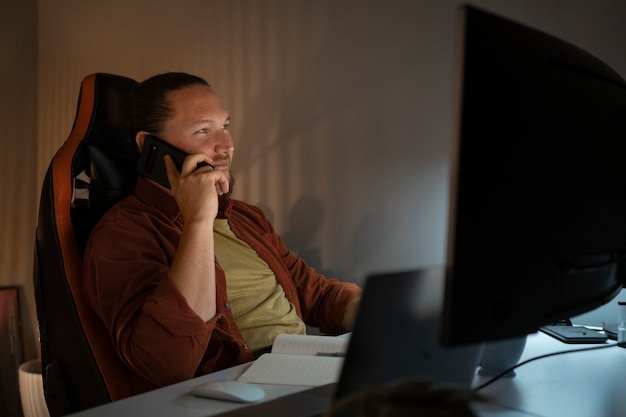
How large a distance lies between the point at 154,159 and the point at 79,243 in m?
0.25

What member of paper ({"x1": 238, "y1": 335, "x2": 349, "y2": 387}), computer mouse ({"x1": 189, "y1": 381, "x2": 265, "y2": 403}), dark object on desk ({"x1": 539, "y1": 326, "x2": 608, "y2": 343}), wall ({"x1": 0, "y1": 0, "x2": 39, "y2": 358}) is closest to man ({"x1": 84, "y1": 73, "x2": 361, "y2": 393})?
paper ({"x1": 238, "y1": 335, "x2": 349, "y2": 387})

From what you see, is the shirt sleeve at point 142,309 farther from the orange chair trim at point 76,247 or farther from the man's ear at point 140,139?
the man's ear at point 140,139

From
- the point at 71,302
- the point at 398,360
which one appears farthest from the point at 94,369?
the point at 398,360

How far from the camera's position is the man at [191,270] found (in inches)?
45.7

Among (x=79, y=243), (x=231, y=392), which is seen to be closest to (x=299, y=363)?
(x=231, y=392)

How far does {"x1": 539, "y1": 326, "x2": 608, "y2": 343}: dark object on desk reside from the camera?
4.23ft

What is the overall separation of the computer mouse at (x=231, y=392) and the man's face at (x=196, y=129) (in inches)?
29.1

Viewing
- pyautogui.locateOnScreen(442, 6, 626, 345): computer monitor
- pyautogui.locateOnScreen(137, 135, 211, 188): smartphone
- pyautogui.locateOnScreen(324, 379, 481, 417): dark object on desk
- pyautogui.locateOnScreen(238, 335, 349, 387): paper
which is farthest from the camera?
pyautogui.locateOnScreen(137, 135, 211, 188): smartphone

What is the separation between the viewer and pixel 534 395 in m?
0.91

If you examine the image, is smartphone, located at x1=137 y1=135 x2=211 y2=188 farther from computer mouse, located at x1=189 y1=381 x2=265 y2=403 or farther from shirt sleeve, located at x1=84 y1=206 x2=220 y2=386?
computer mouse, located at x1=189 y1=381 x2=265 y2=403

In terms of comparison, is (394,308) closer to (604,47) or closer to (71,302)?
(71,302)

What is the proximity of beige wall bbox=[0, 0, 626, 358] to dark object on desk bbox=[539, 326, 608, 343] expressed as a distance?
445 millimetres

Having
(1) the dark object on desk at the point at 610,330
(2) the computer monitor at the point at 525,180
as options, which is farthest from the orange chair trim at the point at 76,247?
(1) the dark object on desk at the point at 610,330

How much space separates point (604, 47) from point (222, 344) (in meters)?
1.17
